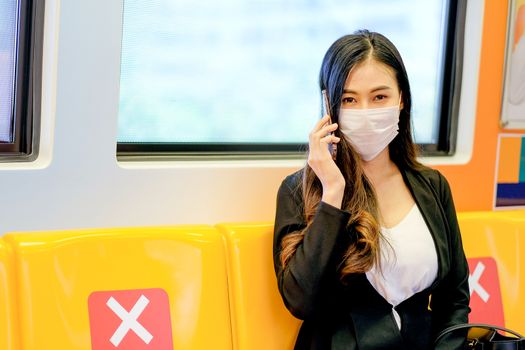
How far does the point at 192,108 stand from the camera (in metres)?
2.96

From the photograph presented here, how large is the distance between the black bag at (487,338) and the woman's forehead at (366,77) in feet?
2.54

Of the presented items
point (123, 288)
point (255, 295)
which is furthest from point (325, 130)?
point (123, 288)

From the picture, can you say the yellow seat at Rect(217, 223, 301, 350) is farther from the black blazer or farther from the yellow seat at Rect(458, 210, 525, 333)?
the yellow seat at Rect(458, 210, 525, 333)

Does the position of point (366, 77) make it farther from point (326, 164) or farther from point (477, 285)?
point (477, 285)

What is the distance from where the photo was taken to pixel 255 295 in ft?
8.31

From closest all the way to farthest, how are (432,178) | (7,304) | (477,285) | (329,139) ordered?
(7,304), (329,139), (432,178), (477,285)

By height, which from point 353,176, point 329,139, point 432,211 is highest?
point 329,139

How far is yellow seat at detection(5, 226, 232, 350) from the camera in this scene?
7.32 ft

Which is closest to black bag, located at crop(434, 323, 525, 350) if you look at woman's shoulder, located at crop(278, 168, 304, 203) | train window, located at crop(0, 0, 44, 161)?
woman's shoulder, located at crop(278, 168, 304, 203)

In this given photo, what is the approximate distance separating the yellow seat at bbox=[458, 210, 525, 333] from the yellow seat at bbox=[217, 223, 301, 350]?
87 centimetres

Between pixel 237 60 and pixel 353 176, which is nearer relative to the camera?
pixel 353 176

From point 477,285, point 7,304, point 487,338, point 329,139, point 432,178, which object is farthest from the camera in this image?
point 477,285

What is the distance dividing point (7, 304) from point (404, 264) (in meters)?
1.17

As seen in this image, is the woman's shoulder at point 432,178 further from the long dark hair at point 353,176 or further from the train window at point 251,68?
the train window at point 251,68
